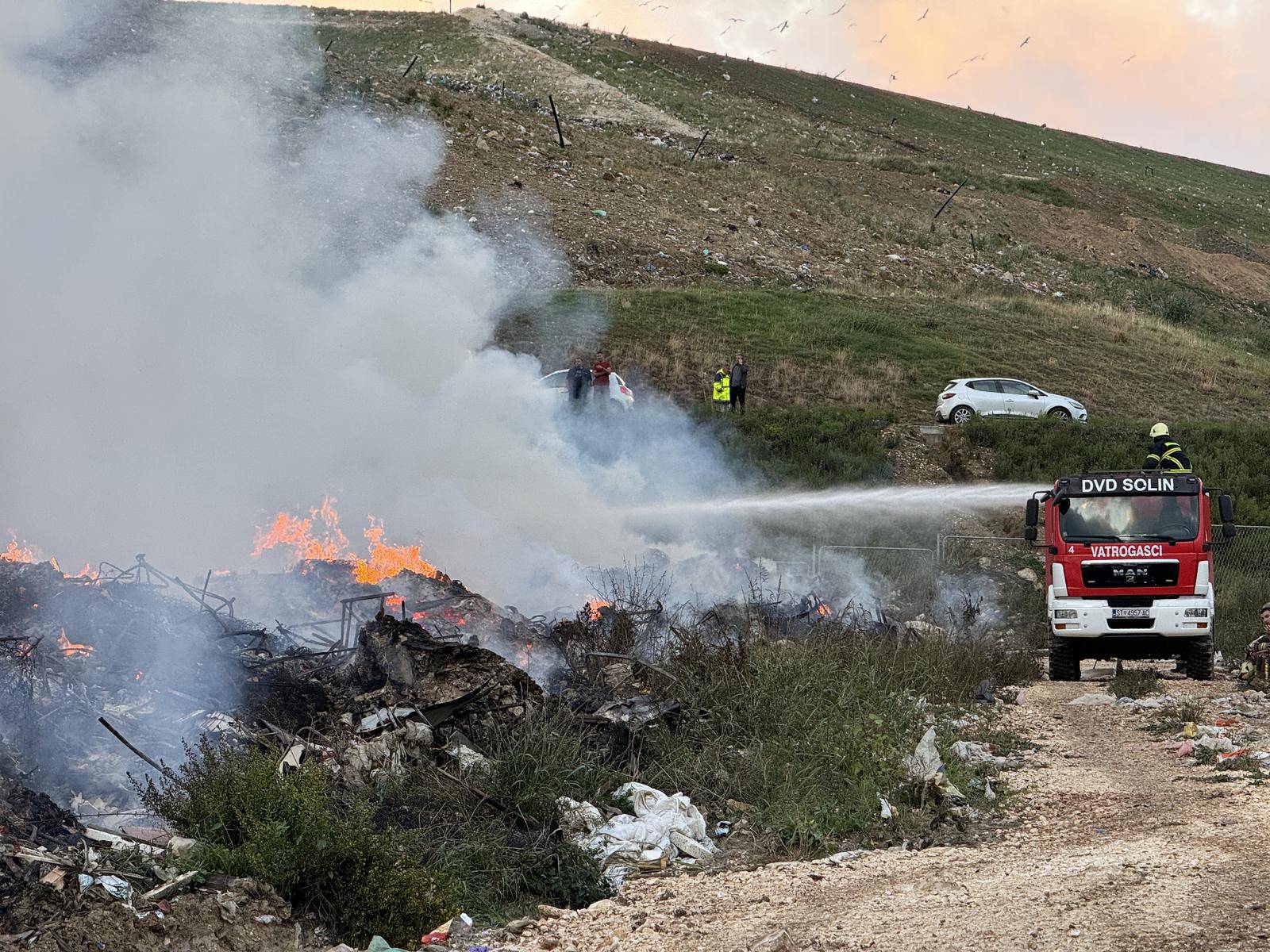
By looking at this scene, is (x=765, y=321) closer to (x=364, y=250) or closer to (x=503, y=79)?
(x=364, y=250)

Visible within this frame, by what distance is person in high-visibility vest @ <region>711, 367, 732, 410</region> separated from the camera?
30.2 m

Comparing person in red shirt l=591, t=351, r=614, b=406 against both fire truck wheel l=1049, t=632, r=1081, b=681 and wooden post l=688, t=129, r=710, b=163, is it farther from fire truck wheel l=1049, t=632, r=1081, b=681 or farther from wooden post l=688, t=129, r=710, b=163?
wooden post l=688, t=129, r=710, b=163

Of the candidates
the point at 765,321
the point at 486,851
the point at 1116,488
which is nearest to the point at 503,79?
the point at 765,321

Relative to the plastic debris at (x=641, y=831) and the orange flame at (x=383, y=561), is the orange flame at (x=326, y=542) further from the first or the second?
the plastic debris at (x=641, y=831)

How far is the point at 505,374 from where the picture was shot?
20250 millimetres

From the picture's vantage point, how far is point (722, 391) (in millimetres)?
30172

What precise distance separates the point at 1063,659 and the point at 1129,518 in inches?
75.9

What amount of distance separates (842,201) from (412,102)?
20.3 meters

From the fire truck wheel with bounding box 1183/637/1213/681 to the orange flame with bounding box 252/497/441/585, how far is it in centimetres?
915

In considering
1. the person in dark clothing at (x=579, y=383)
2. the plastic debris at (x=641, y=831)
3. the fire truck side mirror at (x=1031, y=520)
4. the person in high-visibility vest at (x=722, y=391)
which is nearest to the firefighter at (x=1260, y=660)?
the fire truck side mirror at (x=1031, y=520)

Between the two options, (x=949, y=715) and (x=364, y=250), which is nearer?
(x=949, y=715)

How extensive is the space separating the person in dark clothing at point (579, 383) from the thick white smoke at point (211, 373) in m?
2.42

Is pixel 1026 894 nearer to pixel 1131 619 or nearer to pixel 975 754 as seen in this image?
pixel 975 754

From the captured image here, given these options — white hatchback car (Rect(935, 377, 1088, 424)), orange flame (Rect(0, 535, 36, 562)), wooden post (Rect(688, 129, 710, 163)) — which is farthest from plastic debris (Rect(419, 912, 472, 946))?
wooden post (Rect(688, 129, 710, 163))
